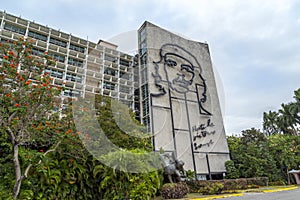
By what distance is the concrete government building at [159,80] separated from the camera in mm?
20562

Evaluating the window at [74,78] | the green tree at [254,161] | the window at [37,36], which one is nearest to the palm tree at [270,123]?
the green tree at [254,161]

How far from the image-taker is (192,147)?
2059 cm

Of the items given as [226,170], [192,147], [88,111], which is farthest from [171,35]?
[88,111]

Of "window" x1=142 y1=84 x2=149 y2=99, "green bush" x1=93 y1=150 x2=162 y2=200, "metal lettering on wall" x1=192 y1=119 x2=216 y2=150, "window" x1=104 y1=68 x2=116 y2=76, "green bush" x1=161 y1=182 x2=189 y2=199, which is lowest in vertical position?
"green bush" x1=161 y1=182 x2=189 y2=199

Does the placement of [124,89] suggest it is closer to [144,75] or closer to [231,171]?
[144,75]

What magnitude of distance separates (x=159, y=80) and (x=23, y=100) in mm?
16058

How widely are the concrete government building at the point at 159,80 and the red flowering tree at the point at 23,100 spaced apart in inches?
482

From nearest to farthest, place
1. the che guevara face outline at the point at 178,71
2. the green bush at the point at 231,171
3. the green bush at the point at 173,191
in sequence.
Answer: the green bush at the point at 173,191, the green bush at the point at 231,171, the che guevara face outline at the point at 178,71

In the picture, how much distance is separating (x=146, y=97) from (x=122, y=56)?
37.2 feet

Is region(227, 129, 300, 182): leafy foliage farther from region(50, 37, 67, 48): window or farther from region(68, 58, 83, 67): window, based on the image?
region(50, 37, 67, 48): window

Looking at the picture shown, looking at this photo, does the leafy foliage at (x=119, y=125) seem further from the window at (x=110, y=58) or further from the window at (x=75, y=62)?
the window at (x=75, y=62)

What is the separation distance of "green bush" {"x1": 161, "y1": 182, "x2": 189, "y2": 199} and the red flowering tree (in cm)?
517

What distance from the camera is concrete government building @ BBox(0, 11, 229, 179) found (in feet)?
67.5

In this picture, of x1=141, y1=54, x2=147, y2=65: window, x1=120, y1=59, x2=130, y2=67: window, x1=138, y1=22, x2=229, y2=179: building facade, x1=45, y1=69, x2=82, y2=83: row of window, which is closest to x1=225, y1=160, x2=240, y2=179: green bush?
x1=138, y1=22, x2=229, y2=179: building facade
